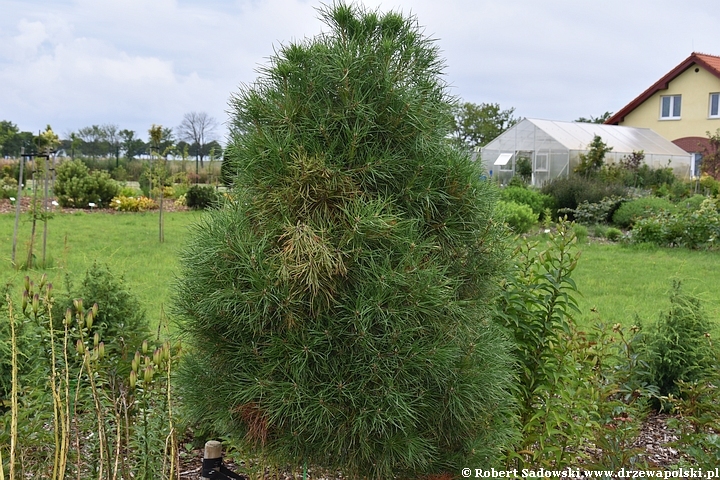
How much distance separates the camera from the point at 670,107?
115 feet

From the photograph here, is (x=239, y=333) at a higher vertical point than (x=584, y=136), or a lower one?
lower

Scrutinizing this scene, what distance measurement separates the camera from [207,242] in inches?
88.2

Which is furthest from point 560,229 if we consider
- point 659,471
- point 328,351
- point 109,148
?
point 109,148

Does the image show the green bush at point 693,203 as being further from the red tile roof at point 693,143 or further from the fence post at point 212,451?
the red tile roof at point 693,143

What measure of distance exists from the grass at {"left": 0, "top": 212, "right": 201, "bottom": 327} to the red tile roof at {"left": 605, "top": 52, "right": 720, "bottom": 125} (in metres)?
27.1

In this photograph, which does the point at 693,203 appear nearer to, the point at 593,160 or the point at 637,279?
the point at 637,279

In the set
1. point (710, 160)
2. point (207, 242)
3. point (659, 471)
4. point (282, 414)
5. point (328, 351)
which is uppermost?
point (710, 160)

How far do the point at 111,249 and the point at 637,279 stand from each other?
8394 mm

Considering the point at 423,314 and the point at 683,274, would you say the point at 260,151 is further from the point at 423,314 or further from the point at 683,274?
the point at 683,274

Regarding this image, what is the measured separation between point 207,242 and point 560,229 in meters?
1.88

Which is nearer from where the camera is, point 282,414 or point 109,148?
point 282,414

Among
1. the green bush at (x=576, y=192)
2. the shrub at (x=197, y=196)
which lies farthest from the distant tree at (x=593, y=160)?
the shrub at (x=197, y=196)

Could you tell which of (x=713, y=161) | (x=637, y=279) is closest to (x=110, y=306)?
(x=637, y=279)

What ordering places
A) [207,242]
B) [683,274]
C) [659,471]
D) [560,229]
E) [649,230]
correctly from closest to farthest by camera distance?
[207,242], [659,471], [560,229], [683,274], [649,230]
